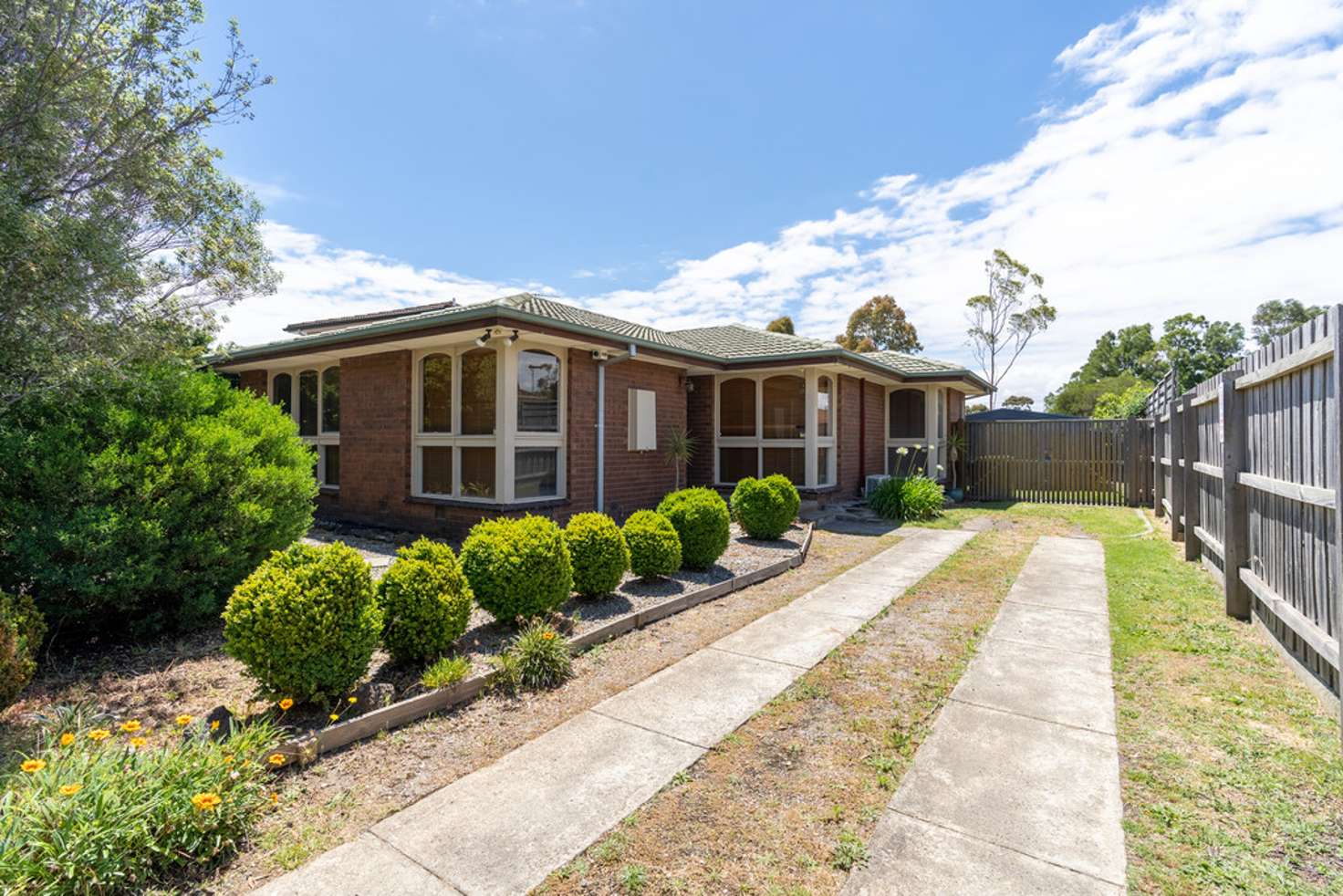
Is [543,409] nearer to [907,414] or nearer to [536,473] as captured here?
[536,473]

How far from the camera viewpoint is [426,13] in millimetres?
7637

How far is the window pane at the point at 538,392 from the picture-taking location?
8539mm

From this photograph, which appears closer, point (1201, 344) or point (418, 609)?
point (418, 609)

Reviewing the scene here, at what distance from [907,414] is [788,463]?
17.0 ft

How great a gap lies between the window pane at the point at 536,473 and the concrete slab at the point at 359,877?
635 centimetres

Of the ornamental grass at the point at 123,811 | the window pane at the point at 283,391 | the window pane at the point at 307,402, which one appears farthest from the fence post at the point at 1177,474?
the window pane at the point at 283,391

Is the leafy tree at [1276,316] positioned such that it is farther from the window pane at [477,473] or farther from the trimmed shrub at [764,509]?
the window pane at [477,473]

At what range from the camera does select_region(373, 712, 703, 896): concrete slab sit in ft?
7.25

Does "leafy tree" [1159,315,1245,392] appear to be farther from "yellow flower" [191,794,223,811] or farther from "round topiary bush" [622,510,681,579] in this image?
"yellow flower" [191,794,223,811]

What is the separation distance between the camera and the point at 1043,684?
390 cm

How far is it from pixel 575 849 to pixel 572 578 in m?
2.97

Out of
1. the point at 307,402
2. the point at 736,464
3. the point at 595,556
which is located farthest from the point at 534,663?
the point at 307,402

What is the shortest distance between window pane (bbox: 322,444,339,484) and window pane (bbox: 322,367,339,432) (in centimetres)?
34

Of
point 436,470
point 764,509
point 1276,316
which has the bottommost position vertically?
point 764,509
